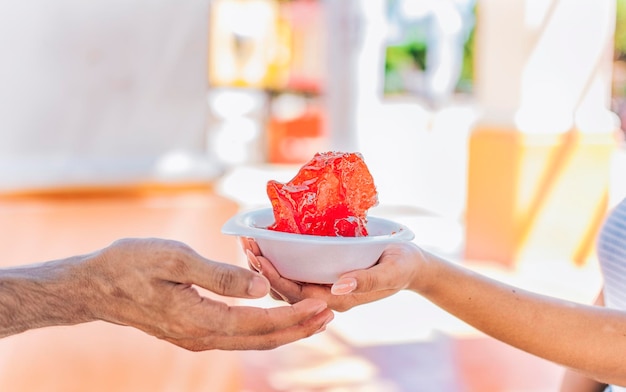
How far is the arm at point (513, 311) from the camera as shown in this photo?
1258 millimetres

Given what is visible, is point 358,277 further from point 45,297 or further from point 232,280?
point 45,297

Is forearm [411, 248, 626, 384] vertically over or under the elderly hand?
under

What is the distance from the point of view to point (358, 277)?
1.14 meters

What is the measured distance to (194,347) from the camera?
1225 mm

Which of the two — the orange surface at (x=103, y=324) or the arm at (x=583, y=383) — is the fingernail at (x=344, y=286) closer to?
the arm at (x=583, y=383)

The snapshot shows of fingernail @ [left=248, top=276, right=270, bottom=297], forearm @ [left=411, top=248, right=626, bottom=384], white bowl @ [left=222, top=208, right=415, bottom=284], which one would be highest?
white bowl @ [left=222, top=208, right=415, bottom=284]

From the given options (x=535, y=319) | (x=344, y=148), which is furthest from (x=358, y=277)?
(x=344, y=148)

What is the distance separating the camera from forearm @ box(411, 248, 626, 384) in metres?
1.32

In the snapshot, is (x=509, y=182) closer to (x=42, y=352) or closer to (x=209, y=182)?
(x=209, y=182)

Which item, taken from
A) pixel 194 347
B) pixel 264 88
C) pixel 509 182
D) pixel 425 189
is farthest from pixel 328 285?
pixel 264 88

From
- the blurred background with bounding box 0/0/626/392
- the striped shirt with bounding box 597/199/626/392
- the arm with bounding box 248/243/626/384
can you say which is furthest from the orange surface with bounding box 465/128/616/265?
the arm with bounding box 248/243/626/384

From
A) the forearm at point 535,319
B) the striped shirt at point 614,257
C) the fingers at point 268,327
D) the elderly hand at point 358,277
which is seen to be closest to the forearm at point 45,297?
the fingers at point 268,327

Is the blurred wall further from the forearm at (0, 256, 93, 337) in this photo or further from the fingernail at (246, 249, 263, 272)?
the fingernail at (246, 249, 263, 272)

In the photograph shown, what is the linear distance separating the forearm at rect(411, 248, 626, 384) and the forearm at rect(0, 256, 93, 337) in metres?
0.58
